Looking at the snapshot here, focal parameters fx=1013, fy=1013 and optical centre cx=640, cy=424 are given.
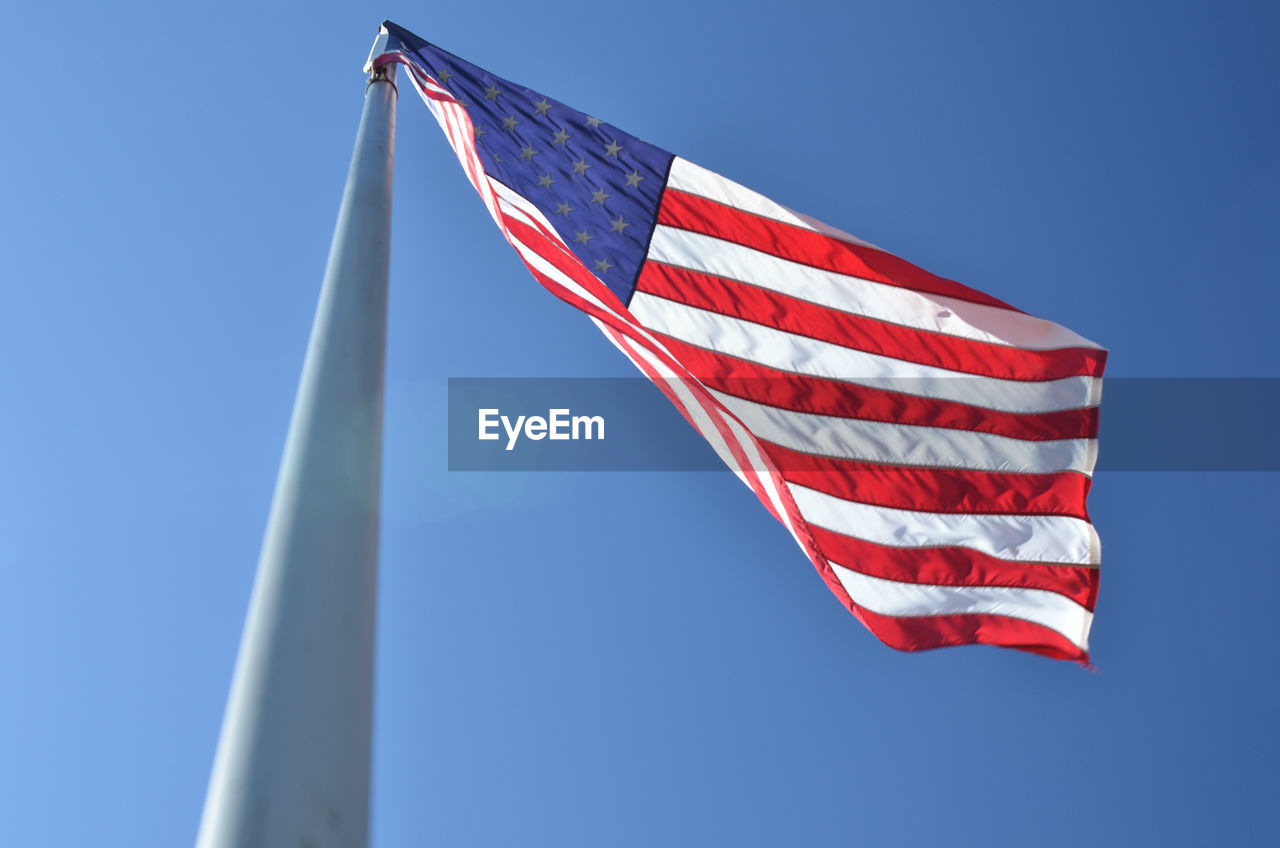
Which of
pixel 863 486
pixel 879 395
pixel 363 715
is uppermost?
pixel 879 395

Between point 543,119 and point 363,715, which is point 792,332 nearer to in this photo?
point 543,119

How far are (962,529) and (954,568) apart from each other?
0.44 meters

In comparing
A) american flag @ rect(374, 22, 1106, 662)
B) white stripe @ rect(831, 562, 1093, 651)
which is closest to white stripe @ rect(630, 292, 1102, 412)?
american flag @ rect(374, 22, 1106, 662)

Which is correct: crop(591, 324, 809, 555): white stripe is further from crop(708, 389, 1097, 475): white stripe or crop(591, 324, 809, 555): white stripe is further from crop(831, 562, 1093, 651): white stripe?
crop(831, 562, 1093, 651): white stripe

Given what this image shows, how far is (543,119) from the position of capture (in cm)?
1123

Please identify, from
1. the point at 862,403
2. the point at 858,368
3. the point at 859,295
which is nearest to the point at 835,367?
the point at 858,368

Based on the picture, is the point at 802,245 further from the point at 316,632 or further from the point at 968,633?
the point at 316,632

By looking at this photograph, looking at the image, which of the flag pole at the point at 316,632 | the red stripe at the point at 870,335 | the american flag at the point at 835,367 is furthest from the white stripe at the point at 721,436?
the flag pole at the point at 316,632

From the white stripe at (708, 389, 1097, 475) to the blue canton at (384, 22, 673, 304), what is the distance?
2361 mm

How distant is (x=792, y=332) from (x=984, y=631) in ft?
11.8

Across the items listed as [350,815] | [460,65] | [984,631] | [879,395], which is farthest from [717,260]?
[350,815]

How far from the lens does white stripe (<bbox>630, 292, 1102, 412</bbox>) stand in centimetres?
1062

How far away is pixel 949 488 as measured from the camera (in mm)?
10438

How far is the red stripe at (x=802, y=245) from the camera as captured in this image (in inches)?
440
